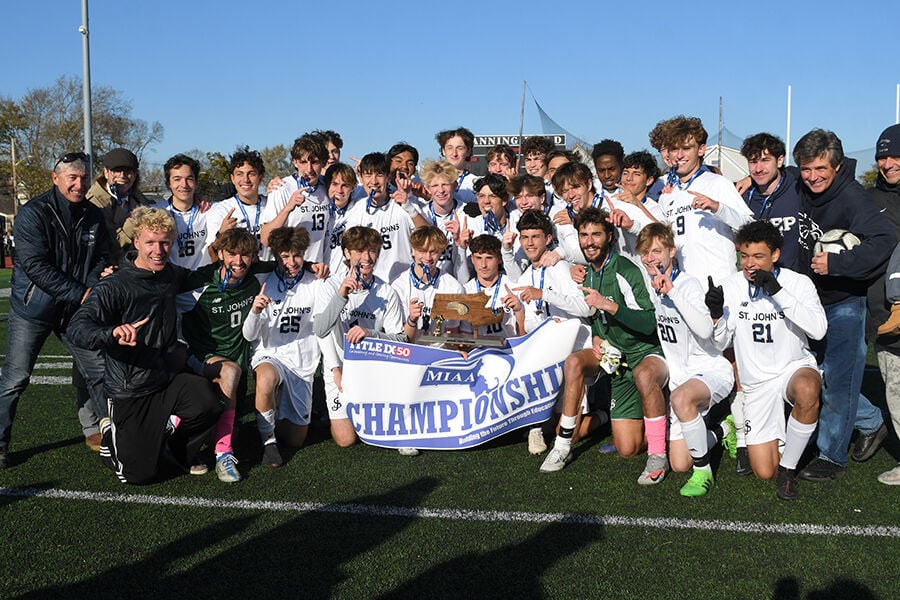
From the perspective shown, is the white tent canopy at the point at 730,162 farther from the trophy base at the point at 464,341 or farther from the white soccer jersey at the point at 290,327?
the white soccer jersey at the point at 290,327

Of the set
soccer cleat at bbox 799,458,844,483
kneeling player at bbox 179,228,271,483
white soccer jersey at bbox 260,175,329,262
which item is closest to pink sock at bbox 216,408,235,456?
kneeling player at bbox 179,228,271,483

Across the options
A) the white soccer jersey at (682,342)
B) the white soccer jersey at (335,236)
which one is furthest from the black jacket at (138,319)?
the white soccer jersey at (682,342)

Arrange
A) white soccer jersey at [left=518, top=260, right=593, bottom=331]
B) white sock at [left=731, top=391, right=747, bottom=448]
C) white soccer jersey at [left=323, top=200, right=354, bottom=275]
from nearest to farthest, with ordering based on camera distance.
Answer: white sock at [left=731, top=391, right=747, bottom=448]
white soccer jersey at [left=518, top=260, right=593, bottom=331]
white soccer jersey at [left=323, top=200, right=354, bottom=275]

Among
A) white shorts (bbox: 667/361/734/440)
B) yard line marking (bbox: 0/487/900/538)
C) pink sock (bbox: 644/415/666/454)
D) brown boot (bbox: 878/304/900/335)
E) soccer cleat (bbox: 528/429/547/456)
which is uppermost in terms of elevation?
brown boot (bbox: 878/304/900/335)

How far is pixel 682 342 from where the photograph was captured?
5.75 meters

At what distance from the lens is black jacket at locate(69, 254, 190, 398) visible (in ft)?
17.0

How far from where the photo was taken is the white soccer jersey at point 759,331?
5.41 meters

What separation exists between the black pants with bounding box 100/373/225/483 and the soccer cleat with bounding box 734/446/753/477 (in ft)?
11.6

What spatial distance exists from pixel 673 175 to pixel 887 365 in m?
2.14

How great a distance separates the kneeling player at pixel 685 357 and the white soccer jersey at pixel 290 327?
259 centimetres

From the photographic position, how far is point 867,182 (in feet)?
143

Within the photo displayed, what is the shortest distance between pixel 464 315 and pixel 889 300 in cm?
287

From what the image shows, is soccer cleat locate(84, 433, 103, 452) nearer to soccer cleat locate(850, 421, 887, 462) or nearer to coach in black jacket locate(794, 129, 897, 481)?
coach in black jacket locate(794, 129, 897, 481)

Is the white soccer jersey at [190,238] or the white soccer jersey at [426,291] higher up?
the white soccer jersey at [190,238]
